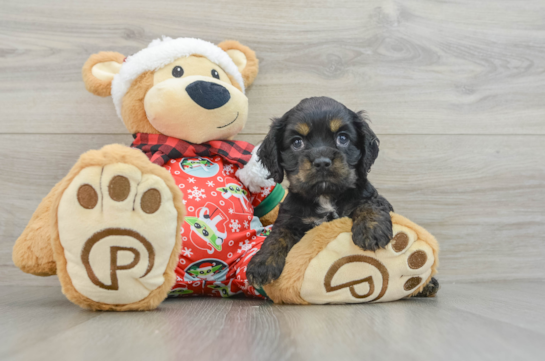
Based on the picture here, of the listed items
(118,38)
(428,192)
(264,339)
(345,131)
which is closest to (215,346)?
(264,339)

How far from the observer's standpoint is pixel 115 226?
1193 mm

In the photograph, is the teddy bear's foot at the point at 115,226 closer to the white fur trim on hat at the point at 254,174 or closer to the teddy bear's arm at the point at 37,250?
the teddy bear's arm at the point at 37,250

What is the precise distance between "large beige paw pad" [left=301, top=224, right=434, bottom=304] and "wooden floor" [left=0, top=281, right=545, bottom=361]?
0.05 m

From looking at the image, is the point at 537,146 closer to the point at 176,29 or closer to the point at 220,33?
the point at 220,33

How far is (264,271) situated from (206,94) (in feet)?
2.49

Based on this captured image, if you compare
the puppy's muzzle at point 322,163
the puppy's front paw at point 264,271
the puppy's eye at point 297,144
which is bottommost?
the puppy's front paw at point 264,271

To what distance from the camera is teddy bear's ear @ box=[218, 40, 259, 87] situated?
2133 mm

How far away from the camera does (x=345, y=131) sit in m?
1.57

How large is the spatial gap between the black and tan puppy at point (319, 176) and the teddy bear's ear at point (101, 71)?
31.8 inches

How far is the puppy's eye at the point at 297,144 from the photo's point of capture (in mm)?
Answer: 1589

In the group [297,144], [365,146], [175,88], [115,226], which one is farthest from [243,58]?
[115,226]

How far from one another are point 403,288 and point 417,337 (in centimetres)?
45

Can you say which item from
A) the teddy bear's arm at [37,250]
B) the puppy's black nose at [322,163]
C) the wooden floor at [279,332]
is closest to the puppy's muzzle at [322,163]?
the puppy's black nose at [322,163]

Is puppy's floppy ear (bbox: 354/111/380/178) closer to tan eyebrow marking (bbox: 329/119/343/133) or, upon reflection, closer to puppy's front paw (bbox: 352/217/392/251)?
tan eyebrow marking (bbox: 329/119/343/133)
